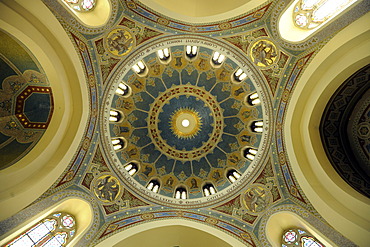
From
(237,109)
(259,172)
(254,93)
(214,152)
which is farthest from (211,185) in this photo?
(254,93)

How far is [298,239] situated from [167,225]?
19.6 ft

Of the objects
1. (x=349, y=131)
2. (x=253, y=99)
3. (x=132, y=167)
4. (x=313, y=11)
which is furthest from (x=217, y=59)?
(x=132, y=167)

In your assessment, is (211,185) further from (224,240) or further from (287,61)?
(287,61)

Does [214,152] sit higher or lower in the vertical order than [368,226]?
higher

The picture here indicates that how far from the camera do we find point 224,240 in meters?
10.8

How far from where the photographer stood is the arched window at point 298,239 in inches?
371

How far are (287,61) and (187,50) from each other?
5.28m

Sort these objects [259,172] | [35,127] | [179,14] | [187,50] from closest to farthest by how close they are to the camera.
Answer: [35,127], [179,14], [259,172], [187,50]

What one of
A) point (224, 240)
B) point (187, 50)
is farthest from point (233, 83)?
point (224, 240)

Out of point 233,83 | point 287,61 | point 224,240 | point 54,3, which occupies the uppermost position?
point 233,83

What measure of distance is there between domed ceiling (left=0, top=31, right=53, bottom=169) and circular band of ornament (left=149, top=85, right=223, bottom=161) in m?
6.88

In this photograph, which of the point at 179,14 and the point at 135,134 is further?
the point at 135,134

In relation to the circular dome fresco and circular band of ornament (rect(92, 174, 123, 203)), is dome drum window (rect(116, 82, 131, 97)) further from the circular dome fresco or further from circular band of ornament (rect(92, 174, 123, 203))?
circular band of ornament (rect(92, 174, 123, 203))

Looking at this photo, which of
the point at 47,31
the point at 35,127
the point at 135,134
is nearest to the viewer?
the point at 47,31
